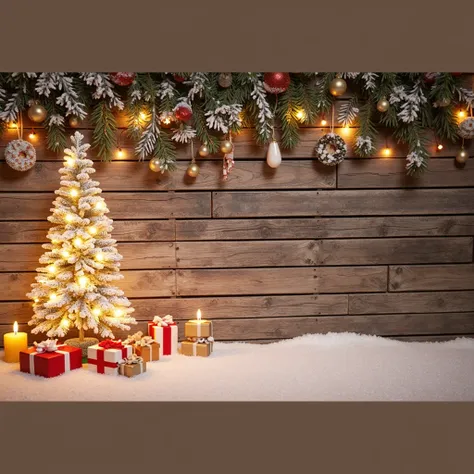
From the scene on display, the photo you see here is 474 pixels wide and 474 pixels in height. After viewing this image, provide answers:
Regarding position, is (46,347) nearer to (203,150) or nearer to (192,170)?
(192,170)

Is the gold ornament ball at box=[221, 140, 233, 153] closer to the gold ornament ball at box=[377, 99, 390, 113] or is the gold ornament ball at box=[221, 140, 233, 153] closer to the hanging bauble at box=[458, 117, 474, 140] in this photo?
the gold ornament ball at box=[377, 99, 390, 113]

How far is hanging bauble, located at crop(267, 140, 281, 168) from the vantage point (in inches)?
157

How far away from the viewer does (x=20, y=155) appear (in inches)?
150

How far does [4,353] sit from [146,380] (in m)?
1.15

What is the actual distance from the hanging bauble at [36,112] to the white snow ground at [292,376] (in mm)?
1659

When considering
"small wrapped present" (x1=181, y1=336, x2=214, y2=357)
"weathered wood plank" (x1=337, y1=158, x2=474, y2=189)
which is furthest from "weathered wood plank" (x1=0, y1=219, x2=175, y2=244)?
"weathered wood plank" (x1=337, y1=158, x2=474, y2=189)

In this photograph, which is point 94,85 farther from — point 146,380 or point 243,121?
point 146,380

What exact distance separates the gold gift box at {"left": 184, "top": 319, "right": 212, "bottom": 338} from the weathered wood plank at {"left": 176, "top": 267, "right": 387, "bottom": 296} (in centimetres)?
28

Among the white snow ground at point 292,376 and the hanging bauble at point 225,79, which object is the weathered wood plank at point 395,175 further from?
the white snow ground at point 292,376

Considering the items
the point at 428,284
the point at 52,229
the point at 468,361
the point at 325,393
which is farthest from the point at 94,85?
the point at 468,361

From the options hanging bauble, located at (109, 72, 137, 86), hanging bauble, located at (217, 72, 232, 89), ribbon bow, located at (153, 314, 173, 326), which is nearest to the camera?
hanging bauble, located at (109, 72, 137, 86)

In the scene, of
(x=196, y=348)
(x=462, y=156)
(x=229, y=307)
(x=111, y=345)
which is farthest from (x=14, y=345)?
(x=462, y=156)

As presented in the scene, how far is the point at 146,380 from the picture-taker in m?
3.43

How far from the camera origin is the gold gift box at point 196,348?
3.88 meters
